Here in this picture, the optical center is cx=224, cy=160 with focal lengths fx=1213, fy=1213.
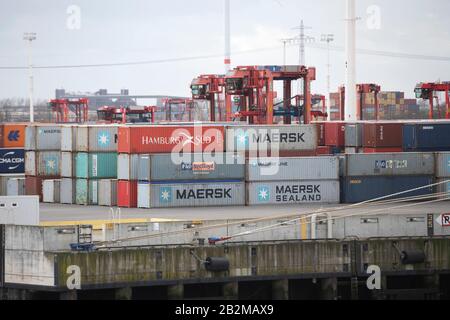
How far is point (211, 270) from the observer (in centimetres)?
5078

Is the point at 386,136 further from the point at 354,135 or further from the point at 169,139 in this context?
the point at 169,139

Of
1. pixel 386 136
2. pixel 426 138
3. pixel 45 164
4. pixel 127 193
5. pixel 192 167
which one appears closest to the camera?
pixel 192 167

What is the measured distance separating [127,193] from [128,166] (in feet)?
4.90

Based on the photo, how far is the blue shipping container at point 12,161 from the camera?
253ft

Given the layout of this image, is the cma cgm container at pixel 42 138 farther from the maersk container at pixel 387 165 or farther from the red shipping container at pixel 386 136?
the red shipping container at pixel 386 136

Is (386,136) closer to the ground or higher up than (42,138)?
closer to the ground

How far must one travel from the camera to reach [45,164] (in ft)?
234

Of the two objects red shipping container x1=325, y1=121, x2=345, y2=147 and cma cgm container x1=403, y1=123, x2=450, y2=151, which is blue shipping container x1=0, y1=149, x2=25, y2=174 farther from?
cma cgm container x1=403, y1=123, x2=450, y2=151

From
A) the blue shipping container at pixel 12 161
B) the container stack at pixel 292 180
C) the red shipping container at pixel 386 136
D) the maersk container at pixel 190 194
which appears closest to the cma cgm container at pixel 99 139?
the maersk container at pixel 190 194

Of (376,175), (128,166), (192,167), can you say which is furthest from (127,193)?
(376,175)

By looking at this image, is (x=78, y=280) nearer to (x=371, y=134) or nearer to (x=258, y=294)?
(x=258, y=294)
